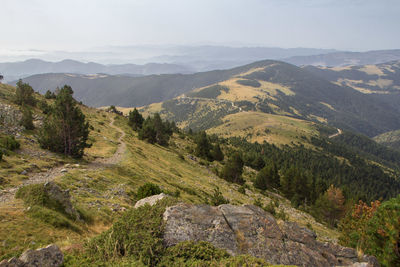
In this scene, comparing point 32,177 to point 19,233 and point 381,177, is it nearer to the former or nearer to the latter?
point 19,233

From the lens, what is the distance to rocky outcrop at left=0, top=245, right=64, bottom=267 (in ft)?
22.6

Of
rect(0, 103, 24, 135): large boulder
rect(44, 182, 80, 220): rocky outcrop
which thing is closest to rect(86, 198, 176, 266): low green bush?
rect(44, 182, 80, 220): rocky outcrop

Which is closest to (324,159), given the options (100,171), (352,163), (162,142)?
(352,163)

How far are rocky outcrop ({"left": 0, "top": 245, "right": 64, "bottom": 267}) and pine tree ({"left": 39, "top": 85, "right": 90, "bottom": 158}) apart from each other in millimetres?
25057

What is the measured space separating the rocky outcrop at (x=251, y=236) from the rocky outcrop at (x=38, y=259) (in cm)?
423

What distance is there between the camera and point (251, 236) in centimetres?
1022

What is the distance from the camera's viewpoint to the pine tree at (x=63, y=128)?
1116 inches

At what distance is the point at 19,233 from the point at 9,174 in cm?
1142

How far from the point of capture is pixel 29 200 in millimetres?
12828

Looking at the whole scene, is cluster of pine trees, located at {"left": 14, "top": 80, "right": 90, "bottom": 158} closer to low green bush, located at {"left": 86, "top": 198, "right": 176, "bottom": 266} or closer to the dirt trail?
the dirt trail

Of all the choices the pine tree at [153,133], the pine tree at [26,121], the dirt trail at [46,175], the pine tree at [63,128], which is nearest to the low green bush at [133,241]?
the dirt trail at [46,175]

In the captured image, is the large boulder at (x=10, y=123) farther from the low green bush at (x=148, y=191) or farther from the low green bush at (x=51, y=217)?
the low green bush at (x=51, y=217)

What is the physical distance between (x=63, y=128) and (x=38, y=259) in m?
25.9

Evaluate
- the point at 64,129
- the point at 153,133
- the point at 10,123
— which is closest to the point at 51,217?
the point at 64,129
